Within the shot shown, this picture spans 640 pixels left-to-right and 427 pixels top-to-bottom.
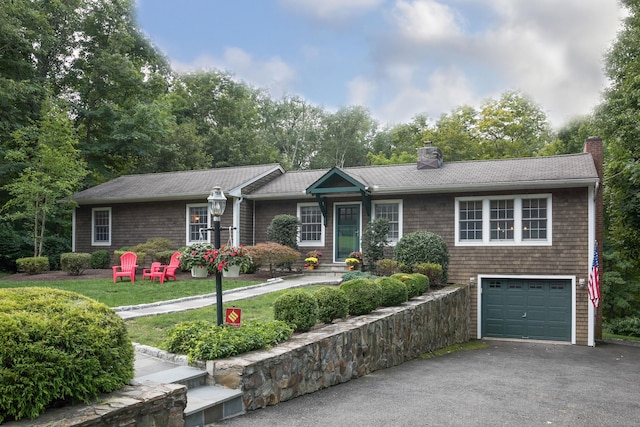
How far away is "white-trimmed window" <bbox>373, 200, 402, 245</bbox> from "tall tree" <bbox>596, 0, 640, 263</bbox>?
6315mm

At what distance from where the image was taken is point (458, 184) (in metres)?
14.1

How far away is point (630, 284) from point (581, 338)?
1128 centimetres

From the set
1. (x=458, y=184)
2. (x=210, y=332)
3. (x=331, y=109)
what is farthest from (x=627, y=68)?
(x=331, y=109)

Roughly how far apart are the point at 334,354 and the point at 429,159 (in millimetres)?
11306

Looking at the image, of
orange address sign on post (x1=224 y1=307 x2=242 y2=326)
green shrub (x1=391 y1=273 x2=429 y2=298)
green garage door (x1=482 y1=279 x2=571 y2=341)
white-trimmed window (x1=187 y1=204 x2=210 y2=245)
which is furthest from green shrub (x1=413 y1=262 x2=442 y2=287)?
white-trimmed window (x1=187 y1=204 x2=210 y2=245)

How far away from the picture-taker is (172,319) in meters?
7.80

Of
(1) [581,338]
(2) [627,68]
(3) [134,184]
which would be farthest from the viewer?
(3) [134,184]

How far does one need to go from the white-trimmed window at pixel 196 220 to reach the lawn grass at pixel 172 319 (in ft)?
23.6

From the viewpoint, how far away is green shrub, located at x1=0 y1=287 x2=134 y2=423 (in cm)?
331

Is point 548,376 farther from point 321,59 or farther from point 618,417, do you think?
point 321,59

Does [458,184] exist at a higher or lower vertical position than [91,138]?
lower

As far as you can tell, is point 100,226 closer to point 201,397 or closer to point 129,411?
point 201,397

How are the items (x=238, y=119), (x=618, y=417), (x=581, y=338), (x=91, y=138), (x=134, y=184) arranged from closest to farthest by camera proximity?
(x=618, y=417), (x=581, y=338), (x=134, y=184), (x=91, y=138), (x=238, y=119)

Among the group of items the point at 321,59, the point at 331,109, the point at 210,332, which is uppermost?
the point at 331,109
